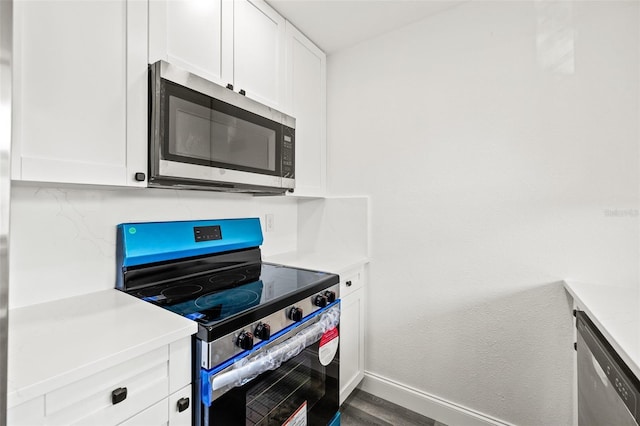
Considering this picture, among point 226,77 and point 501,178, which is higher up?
point 226,77

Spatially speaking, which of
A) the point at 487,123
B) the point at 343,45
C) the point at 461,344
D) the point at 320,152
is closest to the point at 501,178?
the point at 487,123

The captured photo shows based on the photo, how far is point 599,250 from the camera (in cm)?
136

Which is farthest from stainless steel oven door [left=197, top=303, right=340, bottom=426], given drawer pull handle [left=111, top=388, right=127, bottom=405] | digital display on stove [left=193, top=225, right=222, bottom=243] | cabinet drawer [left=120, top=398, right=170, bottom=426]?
digital display on stove [left=193, top=225, right=222, bottom=243]

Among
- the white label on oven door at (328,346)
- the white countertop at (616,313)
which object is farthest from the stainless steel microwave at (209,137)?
the white countertop at (616,313)

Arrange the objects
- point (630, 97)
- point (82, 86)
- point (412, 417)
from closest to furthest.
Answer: point (82, 86)
point (630, 97)
point (412, 417)

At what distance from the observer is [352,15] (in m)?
1.77

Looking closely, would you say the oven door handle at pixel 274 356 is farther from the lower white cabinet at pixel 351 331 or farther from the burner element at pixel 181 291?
the burner element at pixel 181 291

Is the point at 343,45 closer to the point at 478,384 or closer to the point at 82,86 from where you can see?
the point at 82,86

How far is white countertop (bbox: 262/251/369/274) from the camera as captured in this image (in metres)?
1.71

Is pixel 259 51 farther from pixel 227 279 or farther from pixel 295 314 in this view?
pixel 295 314

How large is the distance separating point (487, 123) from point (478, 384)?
1.48 meters

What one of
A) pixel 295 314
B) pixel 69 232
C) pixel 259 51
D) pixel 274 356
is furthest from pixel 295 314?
pixel 259 51

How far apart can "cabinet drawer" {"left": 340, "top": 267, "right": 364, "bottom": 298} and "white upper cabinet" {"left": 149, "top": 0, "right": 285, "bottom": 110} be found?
3.58ft

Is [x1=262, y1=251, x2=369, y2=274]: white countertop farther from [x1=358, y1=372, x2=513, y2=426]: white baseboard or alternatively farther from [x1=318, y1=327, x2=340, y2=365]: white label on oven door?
[x1=358, y1=372, x2=513, y2=426]: white baseboard
